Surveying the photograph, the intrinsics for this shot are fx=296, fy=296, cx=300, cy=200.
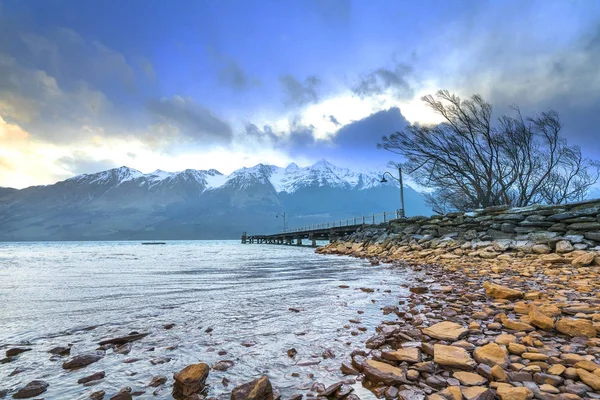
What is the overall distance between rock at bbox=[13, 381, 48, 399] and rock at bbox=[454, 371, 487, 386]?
335cm

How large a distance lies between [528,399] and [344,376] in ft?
4.36

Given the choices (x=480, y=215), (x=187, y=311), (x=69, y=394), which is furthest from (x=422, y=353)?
(x=480, y=215)

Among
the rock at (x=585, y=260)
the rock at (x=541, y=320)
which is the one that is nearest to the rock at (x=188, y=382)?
the rock at (x=541, y=320)

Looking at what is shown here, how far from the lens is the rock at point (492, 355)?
8.26 feet

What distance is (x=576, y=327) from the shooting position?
3143 mm

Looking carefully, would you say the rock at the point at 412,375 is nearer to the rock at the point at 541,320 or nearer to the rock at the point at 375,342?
the rock at the point at 375,342

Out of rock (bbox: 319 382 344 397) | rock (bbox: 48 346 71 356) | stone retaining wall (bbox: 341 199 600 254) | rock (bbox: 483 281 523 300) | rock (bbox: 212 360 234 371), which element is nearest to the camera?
rock (bbox: 319 382 344 397)

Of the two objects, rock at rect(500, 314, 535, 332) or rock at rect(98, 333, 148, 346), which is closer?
rock at rect(500, 314, 535, 332)

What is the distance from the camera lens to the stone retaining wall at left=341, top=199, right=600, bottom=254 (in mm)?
10938

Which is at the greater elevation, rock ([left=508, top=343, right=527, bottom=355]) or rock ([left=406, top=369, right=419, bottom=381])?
rock ([left=508, top=343, right=527, bottom=355])

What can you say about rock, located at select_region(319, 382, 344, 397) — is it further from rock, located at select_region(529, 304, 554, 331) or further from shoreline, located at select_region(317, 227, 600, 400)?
rock, located at select_region(529, 304, 554, 331)

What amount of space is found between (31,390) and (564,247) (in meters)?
14.2

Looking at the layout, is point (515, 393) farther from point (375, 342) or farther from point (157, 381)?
point (157, 381)

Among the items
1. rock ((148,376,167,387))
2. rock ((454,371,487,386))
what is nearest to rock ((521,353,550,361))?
rock ((454,371,487,386))
